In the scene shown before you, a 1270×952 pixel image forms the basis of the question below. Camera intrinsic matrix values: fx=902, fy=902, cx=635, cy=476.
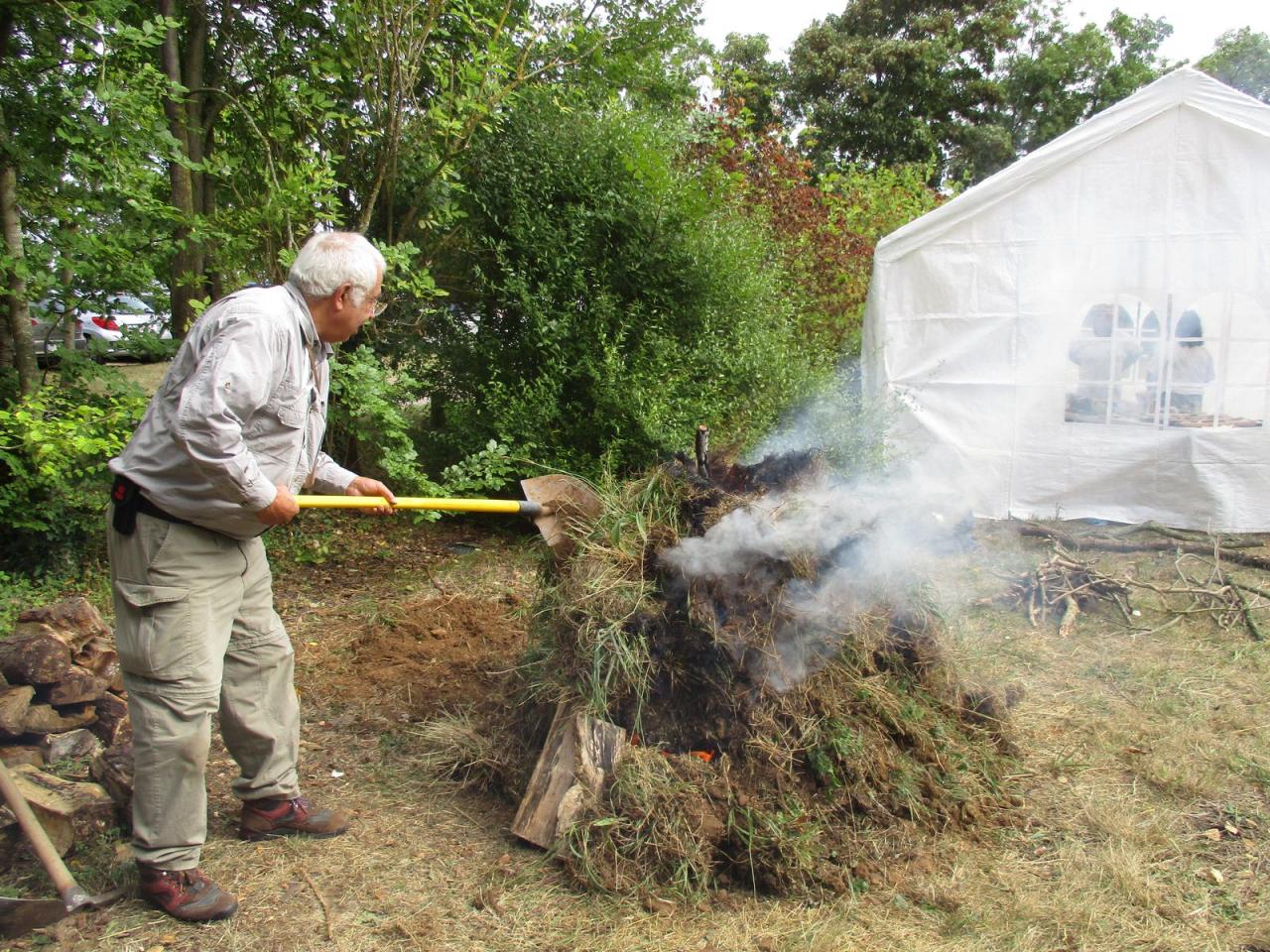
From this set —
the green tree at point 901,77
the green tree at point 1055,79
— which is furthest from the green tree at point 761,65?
the green tree at point 1055,79

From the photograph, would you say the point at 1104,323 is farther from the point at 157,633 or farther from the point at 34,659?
the point at 34,659

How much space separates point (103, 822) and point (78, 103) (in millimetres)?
3676

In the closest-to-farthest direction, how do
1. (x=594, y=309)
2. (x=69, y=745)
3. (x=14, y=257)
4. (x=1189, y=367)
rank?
(x=69, y=745) → (x=14, y=257) → (x=594, y=309) → (x=1189, y=367)

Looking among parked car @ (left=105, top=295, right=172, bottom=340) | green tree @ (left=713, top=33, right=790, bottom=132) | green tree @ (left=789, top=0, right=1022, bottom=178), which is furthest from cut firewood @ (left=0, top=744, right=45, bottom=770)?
green tree @ (left=713, top=33, right=790, bottom=132)

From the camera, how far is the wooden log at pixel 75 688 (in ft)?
11.2

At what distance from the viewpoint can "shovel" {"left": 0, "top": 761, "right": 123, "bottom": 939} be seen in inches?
94.7

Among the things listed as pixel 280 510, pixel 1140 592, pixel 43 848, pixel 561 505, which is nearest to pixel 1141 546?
pixel 1140 592

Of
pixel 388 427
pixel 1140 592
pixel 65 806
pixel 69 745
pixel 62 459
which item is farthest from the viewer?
pixel 1140 592

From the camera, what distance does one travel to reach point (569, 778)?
2.91 metres

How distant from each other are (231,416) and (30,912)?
1433 millimetres

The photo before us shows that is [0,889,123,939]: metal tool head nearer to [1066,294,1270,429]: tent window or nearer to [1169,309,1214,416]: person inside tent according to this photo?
[1066,294,1270,429]: tent window

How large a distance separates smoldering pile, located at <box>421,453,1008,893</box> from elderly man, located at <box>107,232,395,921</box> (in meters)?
1.07

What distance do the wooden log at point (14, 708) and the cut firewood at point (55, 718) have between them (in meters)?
0.02

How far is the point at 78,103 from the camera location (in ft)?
15.2
